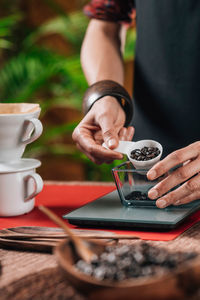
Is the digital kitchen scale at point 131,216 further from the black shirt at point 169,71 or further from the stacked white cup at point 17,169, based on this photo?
the black shirt at point 169,71

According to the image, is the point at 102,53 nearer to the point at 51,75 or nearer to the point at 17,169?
the point at 17,169

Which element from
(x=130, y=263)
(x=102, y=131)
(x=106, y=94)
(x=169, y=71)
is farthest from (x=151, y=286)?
(x=169, y=71)

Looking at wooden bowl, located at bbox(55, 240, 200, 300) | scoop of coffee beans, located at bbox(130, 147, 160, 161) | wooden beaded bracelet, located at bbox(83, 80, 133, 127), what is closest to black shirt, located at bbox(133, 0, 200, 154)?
wooden beaded bracelet, located at bbox(83, 80, 133, 127)

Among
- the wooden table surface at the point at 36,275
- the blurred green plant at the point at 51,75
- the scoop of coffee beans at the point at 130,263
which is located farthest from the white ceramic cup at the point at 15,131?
the blurred green plant at the point at 51,75

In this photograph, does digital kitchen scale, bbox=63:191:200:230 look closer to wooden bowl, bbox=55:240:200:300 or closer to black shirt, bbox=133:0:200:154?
wooden bowl, bbox=55:240:200:300

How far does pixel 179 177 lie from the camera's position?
1053mm

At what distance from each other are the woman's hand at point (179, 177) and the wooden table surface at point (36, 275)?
0.45ft

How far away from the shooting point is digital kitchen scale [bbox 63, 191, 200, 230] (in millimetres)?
949

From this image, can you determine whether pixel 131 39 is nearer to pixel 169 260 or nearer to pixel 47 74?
pixel 47 74

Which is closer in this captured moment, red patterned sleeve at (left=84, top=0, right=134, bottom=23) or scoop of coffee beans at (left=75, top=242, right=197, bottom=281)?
scoop of coffee beans at (left=75, top=242, right=197, bottom=281)

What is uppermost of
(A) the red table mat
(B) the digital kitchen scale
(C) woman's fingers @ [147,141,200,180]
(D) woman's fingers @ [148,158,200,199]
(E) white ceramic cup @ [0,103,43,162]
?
(E) white ceramic cup @ [0,103,43,162]

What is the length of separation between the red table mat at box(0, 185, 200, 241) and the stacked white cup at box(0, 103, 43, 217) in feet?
0.12

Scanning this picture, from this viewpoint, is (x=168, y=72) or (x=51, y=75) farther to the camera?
(x=51, y=75)

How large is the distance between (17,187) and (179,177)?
0.39 m
